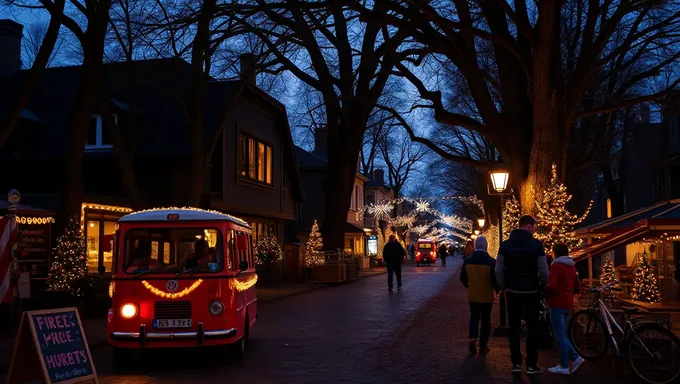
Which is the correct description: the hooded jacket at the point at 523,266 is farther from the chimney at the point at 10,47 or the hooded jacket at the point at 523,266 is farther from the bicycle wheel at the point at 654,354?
the chimney at the point at 10,47

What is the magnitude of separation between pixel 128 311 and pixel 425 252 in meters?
60.8

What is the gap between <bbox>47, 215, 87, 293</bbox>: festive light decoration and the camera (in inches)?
693

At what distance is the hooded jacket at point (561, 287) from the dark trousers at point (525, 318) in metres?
0.25

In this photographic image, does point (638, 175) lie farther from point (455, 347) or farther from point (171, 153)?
point (455, 347)

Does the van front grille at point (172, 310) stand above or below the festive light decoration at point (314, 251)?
below

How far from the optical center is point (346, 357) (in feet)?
39.4

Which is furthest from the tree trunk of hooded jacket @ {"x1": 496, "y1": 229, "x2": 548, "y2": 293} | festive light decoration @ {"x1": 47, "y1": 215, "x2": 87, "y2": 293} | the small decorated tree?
the small decorated tree

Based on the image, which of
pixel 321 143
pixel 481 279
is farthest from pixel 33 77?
pixel 321 143

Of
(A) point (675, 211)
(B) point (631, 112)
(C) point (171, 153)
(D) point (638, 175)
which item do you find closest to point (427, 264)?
(D) point (638, 175)

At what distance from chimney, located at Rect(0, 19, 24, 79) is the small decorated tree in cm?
1145

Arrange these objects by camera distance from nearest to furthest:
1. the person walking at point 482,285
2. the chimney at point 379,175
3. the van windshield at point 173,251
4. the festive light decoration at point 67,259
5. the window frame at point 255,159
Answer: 1. the van windshield at point 173,251
2. the person walking at point 482,285
3. the festive light decoration at point 67,259
4. the window frame at point 255,159
5. the chimney at point 379,175

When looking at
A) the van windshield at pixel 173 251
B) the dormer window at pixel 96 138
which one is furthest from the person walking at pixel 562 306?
the dormer window at pixel 96 138

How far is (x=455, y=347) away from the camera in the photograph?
1311 centimetres

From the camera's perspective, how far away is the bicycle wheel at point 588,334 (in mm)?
10891
